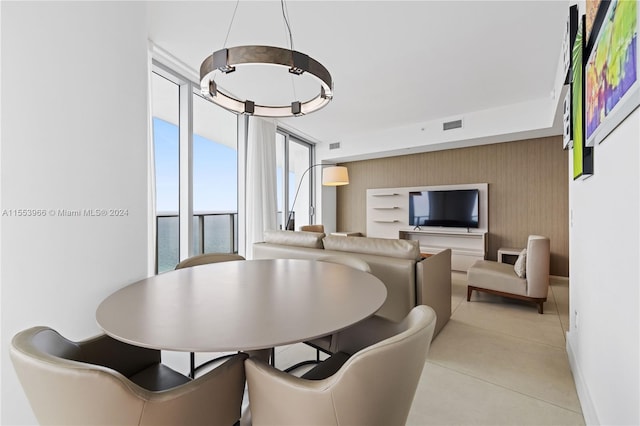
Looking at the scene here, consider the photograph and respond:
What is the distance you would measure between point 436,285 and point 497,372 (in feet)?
2.47

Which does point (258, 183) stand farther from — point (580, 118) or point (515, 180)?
point (515, 180)

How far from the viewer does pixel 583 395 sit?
159 cm

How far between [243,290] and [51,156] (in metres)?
1.03

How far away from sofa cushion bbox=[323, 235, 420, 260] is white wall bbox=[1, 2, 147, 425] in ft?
5.75

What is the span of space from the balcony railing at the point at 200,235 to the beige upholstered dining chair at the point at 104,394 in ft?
8.94

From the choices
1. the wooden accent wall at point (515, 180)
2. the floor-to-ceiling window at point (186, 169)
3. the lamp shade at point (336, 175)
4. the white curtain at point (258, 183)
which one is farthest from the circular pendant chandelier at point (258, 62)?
the wooden accent wall at point (515, 180)

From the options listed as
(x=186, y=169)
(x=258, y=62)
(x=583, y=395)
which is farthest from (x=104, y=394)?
(x=186, y=169)

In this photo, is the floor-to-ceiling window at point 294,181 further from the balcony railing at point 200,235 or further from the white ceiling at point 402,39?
the white ceiling at point 402,39

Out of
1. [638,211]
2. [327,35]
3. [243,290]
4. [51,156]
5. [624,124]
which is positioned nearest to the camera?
[638,211]

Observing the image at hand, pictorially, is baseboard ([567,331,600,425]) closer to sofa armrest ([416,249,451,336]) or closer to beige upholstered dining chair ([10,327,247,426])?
sofa armrest ([416,249,451,336])

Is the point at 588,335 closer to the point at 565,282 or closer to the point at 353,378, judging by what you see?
the point at 353,378

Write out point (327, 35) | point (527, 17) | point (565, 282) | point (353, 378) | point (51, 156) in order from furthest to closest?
point (565, 282)
point (327, 35)
point (527, 17)
point (51, 156)
point (353, 378)

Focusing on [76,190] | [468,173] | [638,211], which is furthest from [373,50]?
[468,173]

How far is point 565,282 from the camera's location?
4340 mm
